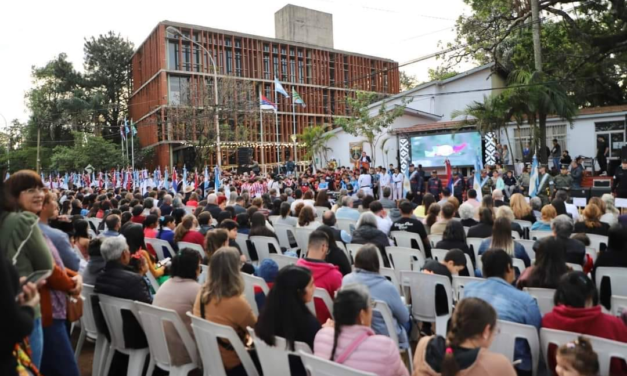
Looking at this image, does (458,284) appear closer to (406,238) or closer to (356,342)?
(356,342)

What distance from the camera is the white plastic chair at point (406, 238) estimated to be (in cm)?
706

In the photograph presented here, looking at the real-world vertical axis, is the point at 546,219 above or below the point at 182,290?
above

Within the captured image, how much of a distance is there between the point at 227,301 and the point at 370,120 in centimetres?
2452

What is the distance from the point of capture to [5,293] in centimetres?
200

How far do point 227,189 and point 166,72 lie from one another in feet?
97.0

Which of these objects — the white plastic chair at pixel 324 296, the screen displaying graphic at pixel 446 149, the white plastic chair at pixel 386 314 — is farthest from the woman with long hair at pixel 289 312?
the screen displaying graphic at pixel 446 149

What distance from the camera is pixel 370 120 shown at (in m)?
27.4

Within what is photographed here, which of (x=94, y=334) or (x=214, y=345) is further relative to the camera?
(x=94, y=334)

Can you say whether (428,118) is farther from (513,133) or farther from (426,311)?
(426,311)

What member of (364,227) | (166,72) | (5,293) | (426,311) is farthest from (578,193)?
(166,72)

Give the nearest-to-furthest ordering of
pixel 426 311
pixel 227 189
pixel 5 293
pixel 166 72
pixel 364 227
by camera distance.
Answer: pixel 5 293
pixel 426 311
pixel 364 227
pixel 227 189
pixel 166 72

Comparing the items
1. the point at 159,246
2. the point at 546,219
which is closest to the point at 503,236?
the point at 546,219

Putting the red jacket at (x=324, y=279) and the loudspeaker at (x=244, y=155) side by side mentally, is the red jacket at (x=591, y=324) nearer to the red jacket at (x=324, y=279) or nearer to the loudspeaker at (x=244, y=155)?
the red jacket at (x=324, y=279)

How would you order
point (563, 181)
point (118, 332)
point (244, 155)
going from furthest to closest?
1. point (244, 155)
2. point (563, 181)
3. point (118, 332)
